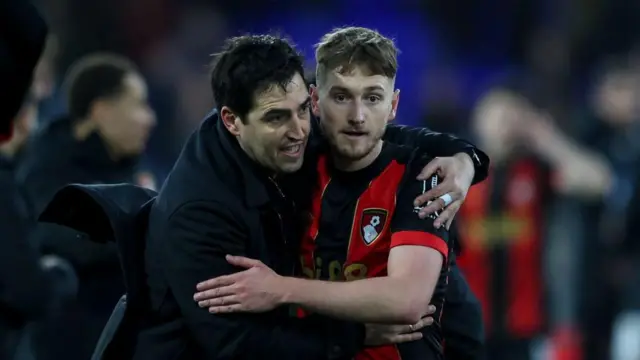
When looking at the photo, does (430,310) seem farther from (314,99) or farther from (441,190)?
(314,99)

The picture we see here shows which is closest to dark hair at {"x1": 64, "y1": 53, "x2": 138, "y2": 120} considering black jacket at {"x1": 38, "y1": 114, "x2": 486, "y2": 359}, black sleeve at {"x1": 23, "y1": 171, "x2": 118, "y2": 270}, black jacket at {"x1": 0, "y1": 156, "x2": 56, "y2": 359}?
black sleeve at {"x1": 23, "y1": 171, "x2": 118, "y2": 270}

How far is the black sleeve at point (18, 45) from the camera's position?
91.5 inches

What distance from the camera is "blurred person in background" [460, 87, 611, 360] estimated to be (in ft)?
24.3

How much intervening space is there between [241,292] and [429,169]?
0.69 meters

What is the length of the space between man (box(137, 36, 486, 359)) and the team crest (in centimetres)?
17

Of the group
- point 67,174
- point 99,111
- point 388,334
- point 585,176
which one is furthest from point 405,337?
point 585,176

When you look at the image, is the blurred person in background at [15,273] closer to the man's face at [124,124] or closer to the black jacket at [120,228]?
the black jacket at [120,228]

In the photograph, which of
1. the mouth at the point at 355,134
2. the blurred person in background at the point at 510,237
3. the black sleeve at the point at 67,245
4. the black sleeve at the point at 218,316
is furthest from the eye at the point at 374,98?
the blurred person in background at the point at 510,237

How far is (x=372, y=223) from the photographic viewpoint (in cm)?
354

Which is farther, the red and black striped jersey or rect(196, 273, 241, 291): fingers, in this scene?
the red and black striped jersey

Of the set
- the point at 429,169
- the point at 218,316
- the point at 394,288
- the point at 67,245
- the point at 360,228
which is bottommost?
the point at 67,245

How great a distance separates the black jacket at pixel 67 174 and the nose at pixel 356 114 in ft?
5.13

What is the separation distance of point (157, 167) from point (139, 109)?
14.9ft

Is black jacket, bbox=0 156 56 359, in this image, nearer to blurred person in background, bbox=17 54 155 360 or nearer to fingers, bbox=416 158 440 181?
blurred person in background, bbox=17 54 155 360
